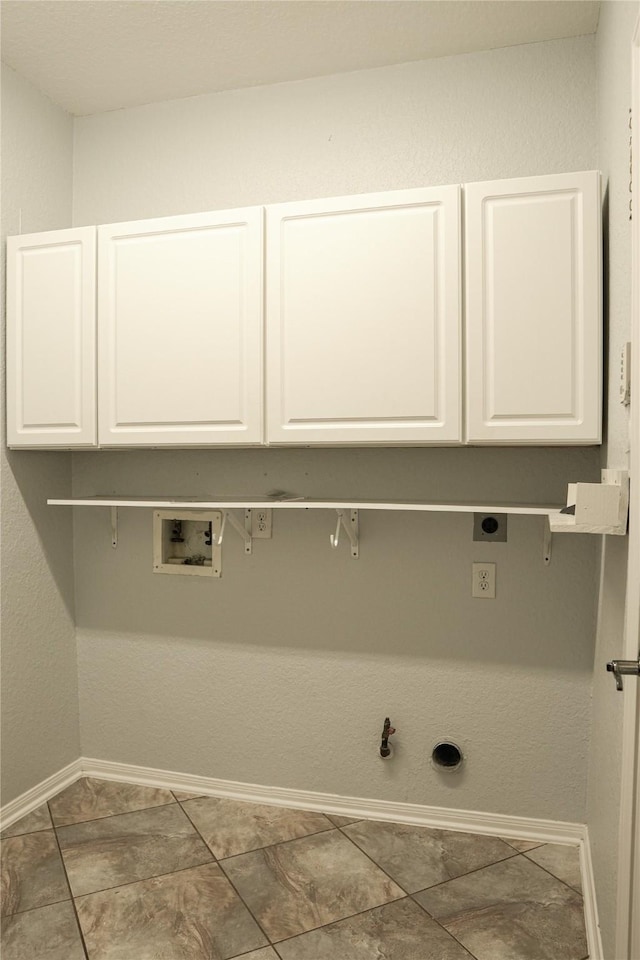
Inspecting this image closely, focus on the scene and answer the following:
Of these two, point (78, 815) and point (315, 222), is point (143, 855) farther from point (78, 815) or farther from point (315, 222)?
point (315, 222)

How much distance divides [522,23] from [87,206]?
1713 millimetres

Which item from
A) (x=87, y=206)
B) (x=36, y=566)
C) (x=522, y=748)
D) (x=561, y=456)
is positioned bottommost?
(x=522, y=748)

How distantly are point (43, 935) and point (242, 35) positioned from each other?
2.76 meters

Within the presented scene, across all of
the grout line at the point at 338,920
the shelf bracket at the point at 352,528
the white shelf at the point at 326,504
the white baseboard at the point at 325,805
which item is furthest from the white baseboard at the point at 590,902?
the shelf bracket at the point at 352,528

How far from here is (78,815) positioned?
231 cm

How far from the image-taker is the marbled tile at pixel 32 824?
7.22ft

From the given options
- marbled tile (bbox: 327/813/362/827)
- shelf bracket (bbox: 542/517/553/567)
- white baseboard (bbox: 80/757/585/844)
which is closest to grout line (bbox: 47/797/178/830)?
white baseboard (bbox: 80/757/585/844)

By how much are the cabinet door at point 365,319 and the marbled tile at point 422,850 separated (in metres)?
1.32

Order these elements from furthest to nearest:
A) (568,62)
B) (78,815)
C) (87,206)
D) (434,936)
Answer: (87,206) < (78,815) < (568,62) < (434,936)

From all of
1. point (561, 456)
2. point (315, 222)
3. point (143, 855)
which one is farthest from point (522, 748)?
point (315, 222)

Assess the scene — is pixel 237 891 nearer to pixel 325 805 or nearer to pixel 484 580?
pixel 325 805

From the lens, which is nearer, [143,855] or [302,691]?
[143,855]

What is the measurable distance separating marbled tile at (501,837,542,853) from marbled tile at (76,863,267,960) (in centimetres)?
89

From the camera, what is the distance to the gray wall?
2119 millimetres
